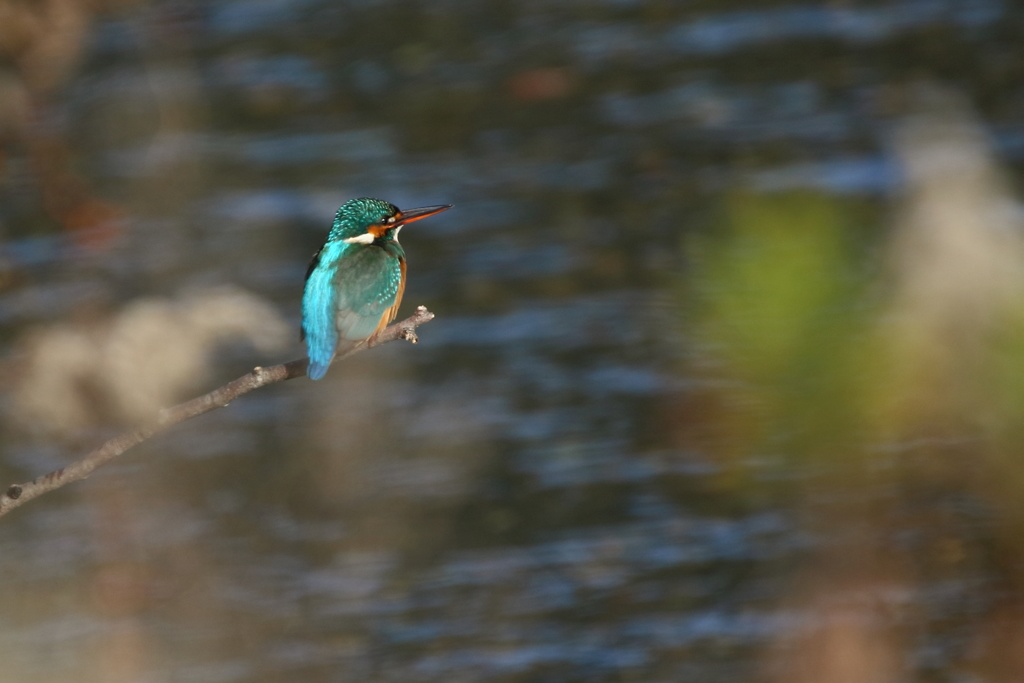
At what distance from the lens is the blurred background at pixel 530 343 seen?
3887 millimetres

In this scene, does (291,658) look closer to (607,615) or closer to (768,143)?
(607,615)

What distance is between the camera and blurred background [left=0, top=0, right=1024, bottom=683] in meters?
3.89

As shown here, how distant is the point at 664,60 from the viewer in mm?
6684

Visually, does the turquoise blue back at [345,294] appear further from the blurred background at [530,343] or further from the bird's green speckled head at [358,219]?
the blurred background at [530,343]

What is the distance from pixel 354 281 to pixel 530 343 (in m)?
2.38

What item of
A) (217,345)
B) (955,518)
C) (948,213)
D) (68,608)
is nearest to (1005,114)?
(955,518)

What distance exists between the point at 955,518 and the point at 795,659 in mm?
769

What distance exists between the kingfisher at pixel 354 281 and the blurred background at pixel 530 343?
0.75 m

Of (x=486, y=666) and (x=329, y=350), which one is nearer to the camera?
(x=329, y=350)

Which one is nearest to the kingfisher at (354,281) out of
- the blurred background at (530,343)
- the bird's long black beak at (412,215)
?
the bird's long black beak at (412,215)

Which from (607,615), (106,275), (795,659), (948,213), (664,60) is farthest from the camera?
(664,60)

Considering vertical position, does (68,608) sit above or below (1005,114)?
below

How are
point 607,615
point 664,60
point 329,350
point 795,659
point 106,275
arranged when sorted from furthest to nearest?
point 664,60
point 106,275
point 607,615
point 795,659
point 329,350

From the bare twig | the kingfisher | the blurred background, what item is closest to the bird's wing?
the kingfisher
